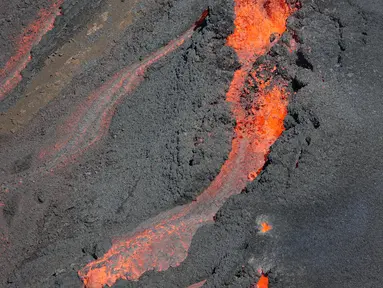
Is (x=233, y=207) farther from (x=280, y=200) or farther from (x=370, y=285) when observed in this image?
(x=370, y=285)

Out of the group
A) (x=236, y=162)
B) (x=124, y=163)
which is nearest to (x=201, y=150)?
(x=236, y=162)

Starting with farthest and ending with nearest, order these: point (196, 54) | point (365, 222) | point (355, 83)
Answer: point (196, 54)
point (355, 83)
point (365, 222)

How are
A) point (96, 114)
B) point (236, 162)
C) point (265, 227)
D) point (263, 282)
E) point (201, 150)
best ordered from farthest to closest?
1. point (96, 114)
2. point (236, 162)
3. point (201, 150)
4. point (265, 227)
5. point (263, 282)

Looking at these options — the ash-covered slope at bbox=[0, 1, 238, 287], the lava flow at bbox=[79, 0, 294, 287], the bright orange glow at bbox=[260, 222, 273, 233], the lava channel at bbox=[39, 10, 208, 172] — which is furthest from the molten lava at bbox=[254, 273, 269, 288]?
the lava channel at bbox=[39, 10, 208, 172]

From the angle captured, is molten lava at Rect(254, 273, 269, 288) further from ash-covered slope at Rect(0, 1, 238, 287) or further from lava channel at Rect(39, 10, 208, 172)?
lava channel at Rect(39, 10, 208, 172)

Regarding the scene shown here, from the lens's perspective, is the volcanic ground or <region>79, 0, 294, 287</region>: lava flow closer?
the volcanic ground

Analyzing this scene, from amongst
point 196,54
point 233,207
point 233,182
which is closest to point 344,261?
point 233,207

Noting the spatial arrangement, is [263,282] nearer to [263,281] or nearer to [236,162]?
[263,281]
